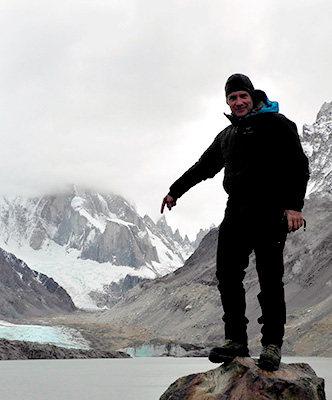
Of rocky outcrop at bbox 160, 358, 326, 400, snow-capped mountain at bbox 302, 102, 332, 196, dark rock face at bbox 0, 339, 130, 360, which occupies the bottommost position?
rocky outcrop at bbox 160, 358, 326, 400

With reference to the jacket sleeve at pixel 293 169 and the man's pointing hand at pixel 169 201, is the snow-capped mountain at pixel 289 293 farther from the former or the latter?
the jacket sleeve at pixel 293 169

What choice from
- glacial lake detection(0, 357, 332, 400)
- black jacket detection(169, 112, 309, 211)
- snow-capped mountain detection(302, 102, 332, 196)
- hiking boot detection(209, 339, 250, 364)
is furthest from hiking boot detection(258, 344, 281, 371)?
snow-capped mountain detection(302, 102, 332, 196)

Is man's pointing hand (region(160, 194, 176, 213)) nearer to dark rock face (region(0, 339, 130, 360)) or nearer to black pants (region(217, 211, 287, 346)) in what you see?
black pants (region(217, 211, 287, 346))

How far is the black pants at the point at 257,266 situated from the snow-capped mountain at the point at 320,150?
92245 mm

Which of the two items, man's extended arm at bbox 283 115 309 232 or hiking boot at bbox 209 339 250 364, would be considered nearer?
man's extended arm at bbox 283 115 309 232

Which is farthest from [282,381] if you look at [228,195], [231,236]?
[228,195]

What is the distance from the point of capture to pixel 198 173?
680 cm

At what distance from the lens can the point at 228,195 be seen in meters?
6.23

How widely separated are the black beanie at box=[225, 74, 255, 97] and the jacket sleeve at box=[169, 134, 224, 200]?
837 mm

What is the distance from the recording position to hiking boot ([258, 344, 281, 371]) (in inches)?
220

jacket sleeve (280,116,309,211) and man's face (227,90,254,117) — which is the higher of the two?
man's face (227,90,254,117)

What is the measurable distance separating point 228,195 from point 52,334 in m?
73.7

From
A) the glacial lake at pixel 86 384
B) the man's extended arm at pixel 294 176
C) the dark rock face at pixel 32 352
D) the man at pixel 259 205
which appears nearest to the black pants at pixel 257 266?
the man at pixel 259 205

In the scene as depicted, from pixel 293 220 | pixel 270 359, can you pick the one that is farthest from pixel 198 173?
pixel 270 359
